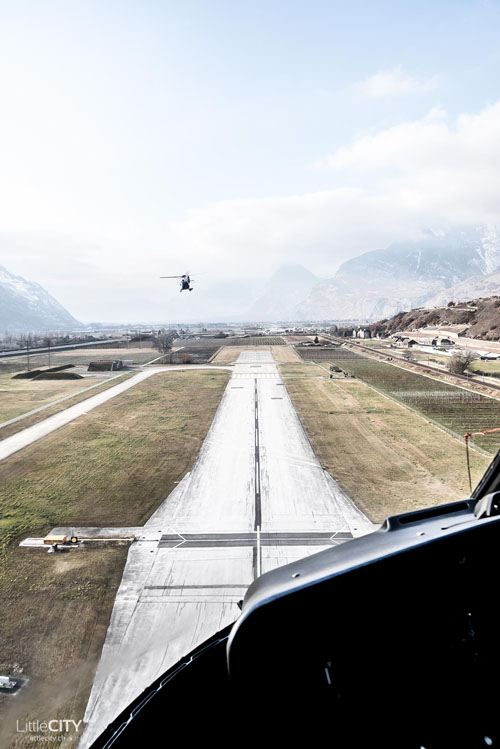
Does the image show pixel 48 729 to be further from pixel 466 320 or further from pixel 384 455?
pixel 466 320

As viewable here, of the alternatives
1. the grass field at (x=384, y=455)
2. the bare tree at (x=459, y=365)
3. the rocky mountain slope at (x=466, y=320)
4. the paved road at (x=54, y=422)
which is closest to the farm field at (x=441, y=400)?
the grass field at (x=384, y=455)

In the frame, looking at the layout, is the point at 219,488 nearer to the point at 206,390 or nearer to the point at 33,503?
the point at 33,503

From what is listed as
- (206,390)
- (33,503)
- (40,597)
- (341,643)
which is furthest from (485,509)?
(206,390)

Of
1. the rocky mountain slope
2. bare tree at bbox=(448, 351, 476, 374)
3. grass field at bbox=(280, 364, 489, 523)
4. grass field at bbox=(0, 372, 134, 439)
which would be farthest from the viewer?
the rocky mountain slope

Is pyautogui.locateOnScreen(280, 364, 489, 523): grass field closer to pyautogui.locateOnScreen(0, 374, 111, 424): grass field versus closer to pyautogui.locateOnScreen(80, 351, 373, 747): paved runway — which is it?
pyautogui.locateOnScreen(80, 351, 373, 747): paved runway

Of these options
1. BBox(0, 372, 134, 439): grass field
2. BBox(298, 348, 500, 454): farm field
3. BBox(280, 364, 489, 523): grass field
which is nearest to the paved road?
BBox(0, 372, 134, 439): grass field

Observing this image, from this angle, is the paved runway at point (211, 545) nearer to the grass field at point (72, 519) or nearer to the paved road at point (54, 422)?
the grass field at point (72, 519)

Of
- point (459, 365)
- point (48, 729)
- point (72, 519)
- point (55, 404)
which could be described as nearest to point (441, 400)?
point (459, 365)
